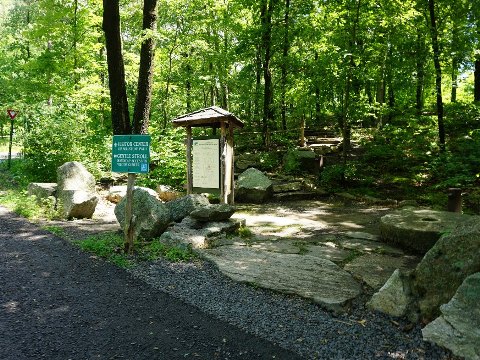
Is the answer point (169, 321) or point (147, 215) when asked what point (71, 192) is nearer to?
point (147, 215)

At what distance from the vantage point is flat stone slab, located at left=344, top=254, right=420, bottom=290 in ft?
14.3

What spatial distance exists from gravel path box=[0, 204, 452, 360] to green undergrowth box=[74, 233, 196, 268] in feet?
0.98

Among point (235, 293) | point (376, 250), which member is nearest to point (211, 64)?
point (376, 250)

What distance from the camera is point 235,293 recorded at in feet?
13.1

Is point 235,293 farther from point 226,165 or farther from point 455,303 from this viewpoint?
point 226,165

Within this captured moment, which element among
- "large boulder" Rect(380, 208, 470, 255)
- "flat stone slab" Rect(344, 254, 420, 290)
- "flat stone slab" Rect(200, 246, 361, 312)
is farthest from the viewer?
"large boulder" Rect(380, 208, 470, 255)

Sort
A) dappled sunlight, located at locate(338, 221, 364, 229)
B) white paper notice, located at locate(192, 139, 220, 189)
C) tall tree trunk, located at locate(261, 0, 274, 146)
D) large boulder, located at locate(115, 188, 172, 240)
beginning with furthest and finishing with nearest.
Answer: tall tree trunk, located at locate(261, 0, 274, 146)
white paper notice, located at locate(192, 139, 220, 189)
dappled sunlight, located at locate(338, 221, 364, 229)
large boulder, located at locate(115, 188, 172, 240)

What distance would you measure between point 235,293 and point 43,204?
237 inches

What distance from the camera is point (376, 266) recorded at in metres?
4.83

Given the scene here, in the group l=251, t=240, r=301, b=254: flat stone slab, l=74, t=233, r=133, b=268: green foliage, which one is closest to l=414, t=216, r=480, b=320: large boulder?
l=251, t=240, r=301, b=254: flat stone slab

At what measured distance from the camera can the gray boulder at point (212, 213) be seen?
20.9 feet

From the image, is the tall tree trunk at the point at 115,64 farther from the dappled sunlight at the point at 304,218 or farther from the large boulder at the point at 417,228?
the large boulder at the point at 417,228

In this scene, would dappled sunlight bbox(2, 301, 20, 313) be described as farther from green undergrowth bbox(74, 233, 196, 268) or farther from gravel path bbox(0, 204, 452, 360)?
green undergrowth bbox(74, 233, 196, 268)

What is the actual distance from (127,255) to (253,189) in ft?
18.2
